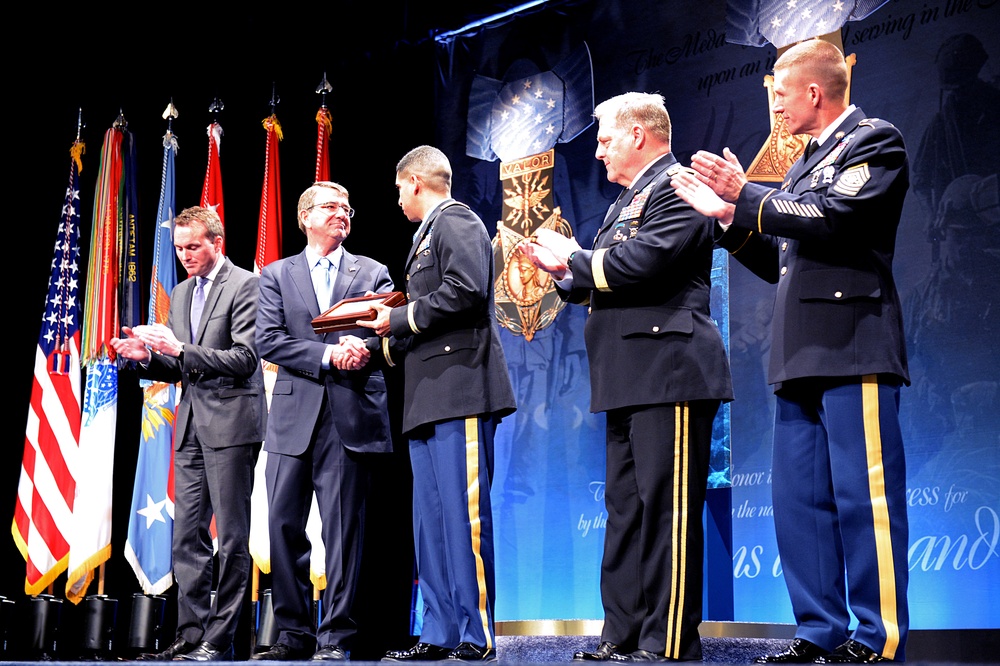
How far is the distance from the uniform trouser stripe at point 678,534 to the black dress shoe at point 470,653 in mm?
602

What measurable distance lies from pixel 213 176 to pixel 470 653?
377 cm

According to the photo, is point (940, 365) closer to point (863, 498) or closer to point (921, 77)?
point (921, 77)

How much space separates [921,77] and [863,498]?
2.63 metres

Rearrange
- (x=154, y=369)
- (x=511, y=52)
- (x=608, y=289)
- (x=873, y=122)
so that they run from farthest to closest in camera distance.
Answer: (x=511, y=52)
(x=154, y=369)
(x=608, y=289)
(x=873, y=122)

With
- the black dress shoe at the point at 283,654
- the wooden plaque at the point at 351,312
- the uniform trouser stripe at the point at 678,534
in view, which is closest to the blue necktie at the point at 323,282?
the wooden plaque at the point at 351,312

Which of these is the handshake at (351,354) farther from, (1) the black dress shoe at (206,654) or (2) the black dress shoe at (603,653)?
(2) the black dress shoe at (603,653)

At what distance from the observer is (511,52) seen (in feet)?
19.4

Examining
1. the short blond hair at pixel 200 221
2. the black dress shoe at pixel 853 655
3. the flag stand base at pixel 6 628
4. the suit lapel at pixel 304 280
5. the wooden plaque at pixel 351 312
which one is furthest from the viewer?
the flag stand base at pixel 6 628

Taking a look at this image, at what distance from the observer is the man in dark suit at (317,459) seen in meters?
3.58

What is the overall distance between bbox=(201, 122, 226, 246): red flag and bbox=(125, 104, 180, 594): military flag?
0.22m

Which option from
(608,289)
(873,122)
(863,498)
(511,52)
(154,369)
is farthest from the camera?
(511,52)

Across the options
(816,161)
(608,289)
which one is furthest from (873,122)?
(608,289)

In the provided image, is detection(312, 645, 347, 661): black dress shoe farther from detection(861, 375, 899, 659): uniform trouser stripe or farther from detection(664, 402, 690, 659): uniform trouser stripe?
detection(861, 375, 899, 659): uniform trouser stripe

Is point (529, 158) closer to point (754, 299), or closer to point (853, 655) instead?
point (754, 299)
